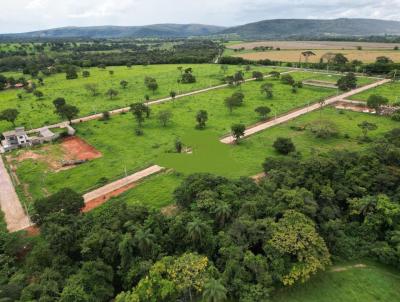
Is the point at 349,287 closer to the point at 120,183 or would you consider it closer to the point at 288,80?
the point at 120,183

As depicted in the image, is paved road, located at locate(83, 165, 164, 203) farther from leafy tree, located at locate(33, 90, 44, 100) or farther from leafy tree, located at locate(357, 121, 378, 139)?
leafy tree, located at locate(33, 90, 44, 100)

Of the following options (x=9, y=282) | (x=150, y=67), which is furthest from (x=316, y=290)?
(x=150, y=67)

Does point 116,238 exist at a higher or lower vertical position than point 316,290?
→ higher

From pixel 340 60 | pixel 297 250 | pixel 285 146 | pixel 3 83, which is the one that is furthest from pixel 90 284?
pixel 340 60

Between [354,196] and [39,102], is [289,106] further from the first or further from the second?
[39,102]

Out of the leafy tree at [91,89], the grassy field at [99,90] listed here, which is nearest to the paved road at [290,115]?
the grassy field at [99,90]

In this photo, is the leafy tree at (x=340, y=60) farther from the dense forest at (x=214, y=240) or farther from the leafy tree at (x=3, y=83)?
the leafy tree at (x=3, y=83)

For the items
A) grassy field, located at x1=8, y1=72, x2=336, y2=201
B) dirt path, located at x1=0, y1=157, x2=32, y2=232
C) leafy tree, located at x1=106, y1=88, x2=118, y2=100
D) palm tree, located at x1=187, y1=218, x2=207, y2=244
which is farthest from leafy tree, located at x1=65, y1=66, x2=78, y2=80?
palm tree, located at x1=187, y1=218, x2=207, y2=244
